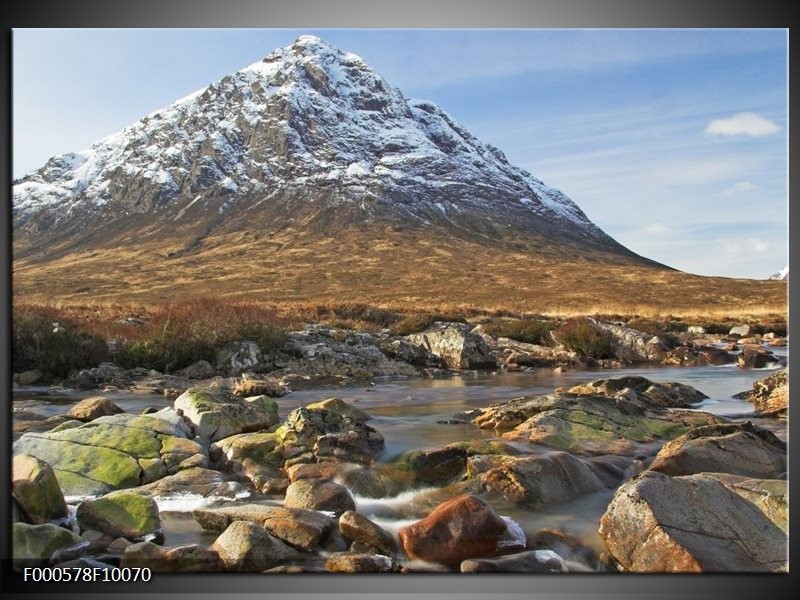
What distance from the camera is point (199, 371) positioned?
13547 millimetres

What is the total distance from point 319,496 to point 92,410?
4205 mm

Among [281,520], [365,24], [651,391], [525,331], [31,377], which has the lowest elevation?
[281,520]

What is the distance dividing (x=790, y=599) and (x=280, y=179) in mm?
127074

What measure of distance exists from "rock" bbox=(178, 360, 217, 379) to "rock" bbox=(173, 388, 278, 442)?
4.60m

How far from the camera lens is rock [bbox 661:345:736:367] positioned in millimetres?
16719

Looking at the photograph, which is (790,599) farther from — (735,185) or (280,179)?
(280,179)

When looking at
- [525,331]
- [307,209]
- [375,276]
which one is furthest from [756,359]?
[307,209]

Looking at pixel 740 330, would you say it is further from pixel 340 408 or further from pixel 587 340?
pixel 340 408

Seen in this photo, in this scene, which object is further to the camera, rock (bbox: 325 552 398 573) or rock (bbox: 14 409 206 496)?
rock (bbox: 14 409 206 496)

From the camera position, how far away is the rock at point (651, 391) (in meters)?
10.2

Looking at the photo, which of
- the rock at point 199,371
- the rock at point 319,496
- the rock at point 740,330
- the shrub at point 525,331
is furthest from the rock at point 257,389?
the rock at point 740,330

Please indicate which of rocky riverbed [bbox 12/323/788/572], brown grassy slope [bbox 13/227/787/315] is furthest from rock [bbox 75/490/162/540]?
brown grassy slope [bbox 13/227/787/315]

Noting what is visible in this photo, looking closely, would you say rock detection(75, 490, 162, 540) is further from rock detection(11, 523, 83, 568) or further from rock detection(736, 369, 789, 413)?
rock detection(736, 369, 789, 413)

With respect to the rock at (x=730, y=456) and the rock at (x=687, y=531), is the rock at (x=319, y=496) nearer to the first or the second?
the rock at (x=687, y=531)
